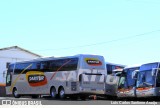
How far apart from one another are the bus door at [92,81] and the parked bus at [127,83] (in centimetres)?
138

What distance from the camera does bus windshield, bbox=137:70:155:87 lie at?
936 inches

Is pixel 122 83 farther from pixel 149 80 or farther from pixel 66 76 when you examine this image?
pixel 66 76

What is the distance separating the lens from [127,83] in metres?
27.2

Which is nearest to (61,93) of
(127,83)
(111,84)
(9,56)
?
(111,84)

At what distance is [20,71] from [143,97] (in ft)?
45.1

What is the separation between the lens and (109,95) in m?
29.6

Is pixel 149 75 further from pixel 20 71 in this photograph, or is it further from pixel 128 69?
pixel 20 71

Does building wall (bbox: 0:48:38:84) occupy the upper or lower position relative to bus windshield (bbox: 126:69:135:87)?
upper

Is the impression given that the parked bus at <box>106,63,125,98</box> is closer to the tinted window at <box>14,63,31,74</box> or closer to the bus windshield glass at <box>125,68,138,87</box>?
the bus windshield glass at <box>125,68,138,87</box>

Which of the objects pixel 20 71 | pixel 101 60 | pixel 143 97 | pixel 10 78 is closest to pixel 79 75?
pixel 101 60

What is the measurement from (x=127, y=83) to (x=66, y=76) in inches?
183

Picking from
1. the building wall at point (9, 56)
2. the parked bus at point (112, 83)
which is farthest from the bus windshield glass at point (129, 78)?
the building wall at point (9, 56)

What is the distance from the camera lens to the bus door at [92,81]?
2758 centimetres

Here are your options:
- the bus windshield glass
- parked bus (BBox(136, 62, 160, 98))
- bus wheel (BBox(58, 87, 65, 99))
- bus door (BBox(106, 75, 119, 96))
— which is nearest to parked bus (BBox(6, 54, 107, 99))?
bus wheel (BBox(58, 87, 65, 99))
